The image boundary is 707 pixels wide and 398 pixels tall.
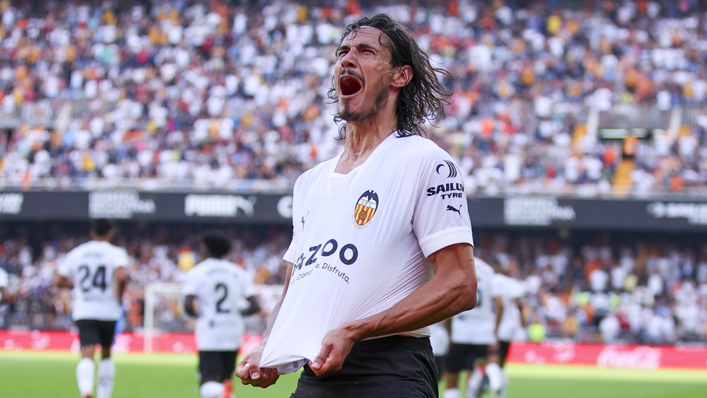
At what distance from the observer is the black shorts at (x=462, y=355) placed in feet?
39.1

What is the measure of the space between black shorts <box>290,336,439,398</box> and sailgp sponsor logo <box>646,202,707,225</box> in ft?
78.9

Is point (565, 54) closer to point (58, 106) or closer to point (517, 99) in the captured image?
point (517, 99)

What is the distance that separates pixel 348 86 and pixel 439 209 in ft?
1.78

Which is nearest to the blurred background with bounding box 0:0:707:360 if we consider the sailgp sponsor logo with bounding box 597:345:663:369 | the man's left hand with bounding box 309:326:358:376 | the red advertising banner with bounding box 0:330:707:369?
the red advertising banner with bounding box 0:330:707:369

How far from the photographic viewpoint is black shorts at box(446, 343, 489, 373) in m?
11.9

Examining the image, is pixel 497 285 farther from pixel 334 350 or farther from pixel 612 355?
pixel 612 355

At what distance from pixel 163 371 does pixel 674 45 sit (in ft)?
63.3

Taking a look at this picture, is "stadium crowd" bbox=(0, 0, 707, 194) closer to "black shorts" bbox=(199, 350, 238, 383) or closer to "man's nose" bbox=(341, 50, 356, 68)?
"black shorts" bbox=(199, 350, 238, 383)

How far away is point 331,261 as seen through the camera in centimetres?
323

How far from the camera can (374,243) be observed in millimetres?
3191

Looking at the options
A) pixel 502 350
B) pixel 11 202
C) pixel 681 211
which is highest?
pixel 11 202

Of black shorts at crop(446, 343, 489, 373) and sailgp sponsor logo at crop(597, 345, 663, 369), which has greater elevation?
black shorts at crop(446, 343, 489, 373)

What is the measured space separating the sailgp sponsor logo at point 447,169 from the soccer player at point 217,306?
716 centimetres

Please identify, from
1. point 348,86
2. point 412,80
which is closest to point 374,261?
point 348,86
